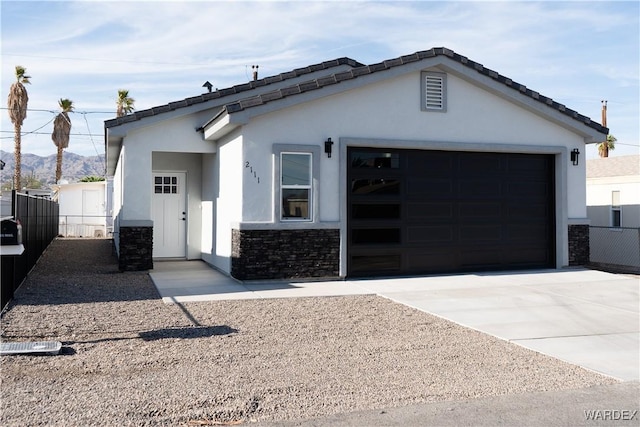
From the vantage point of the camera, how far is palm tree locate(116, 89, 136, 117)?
3881 centimetres

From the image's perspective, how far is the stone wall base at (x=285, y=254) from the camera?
1172cm

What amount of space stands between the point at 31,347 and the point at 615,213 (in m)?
18.0

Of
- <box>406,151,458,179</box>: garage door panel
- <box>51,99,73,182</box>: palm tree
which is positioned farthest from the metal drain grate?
<box>51,99,73,182</box>: palm tree

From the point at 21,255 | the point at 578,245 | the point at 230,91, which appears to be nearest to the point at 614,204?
the point at 578,245

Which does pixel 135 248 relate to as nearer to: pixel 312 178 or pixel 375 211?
pixel 312 178

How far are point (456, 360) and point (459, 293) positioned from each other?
4377 millimetres

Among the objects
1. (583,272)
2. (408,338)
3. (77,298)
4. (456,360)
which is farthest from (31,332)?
(583,272)

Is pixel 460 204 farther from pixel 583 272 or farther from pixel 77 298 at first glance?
pixel 77 298

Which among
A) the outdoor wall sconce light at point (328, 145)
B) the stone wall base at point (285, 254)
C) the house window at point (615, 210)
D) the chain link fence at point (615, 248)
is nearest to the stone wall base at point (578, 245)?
the chain link fence at point (615, 248)

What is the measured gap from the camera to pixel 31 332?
7383 mm

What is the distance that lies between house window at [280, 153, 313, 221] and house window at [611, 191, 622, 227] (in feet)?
38.8

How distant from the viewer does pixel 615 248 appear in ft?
57.9

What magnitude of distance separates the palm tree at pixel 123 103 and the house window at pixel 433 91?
29.8 meters

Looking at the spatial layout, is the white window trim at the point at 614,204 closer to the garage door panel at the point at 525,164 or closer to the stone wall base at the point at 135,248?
the garage door panel at the point at 525,164
